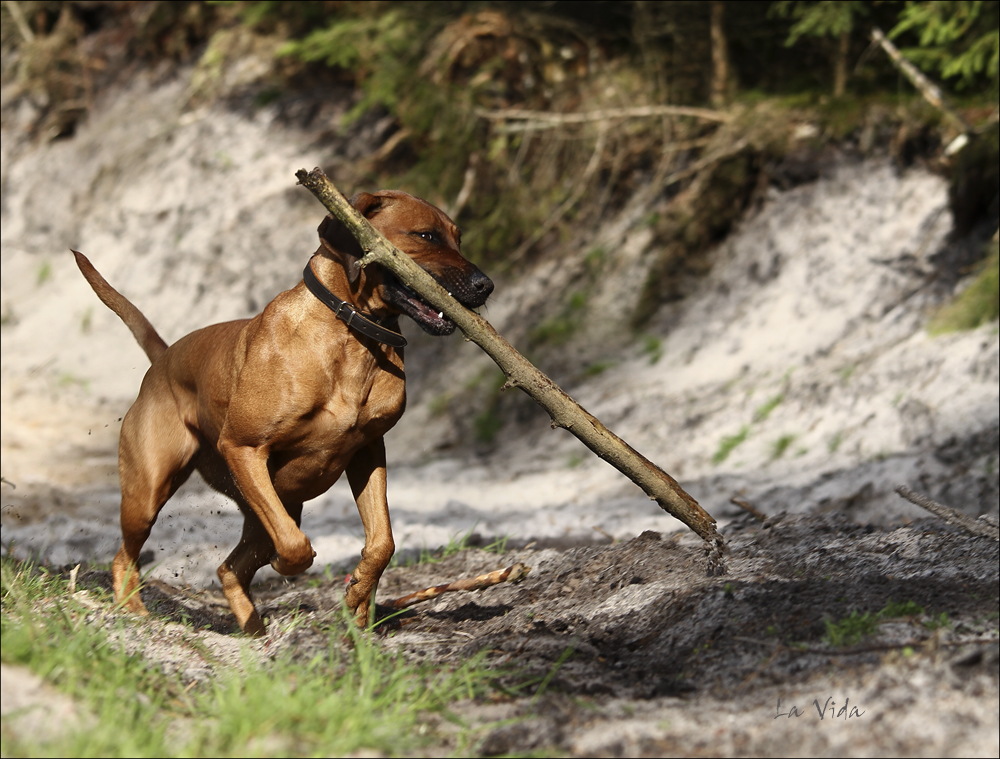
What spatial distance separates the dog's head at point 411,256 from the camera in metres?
3.81

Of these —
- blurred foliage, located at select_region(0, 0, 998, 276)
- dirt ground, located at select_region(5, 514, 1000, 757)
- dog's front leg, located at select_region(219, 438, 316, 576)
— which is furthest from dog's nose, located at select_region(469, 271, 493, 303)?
blurred foliage, located at select_region(0, 0, 998, 276)

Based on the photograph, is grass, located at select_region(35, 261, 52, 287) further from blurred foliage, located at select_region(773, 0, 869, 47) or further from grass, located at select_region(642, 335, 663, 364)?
blurred foliage, located at select_region(773, 0, 869, 47)

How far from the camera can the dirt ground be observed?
2520 millimetres

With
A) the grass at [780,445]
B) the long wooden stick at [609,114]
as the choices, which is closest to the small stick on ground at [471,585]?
the grass at [780,445]

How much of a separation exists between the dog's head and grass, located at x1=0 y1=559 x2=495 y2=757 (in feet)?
4.32

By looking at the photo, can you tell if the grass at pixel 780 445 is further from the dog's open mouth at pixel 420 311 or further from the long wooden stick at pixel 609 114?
the dog's open mouth at pixel 420 311

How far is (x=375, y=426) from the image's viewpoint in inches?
159

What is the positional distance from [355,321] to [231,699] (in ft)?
5.44

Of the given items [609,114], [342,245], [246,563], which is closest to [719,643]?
[342,245]

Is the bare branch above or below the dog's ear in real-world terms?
below

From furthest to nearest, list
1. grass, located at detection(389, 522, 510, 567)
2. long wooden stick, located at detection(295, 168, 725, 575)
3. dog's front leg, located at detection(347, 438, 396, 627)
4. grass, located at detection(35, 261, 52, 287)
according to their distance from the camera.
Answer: grass, located at detection(35, 261, 52, 287) → grass, located at detection(389, 522, 510, 567) → dog's front leg, located at detection(347, 438, 396, 627) → long wooden stick, located at detection(295, 168, 725, 575)

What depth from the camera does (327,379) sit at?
387 centimetres

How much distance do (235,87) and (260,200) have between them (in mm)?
2410

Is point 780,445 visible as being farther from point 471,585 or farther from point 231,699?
point 231,699
